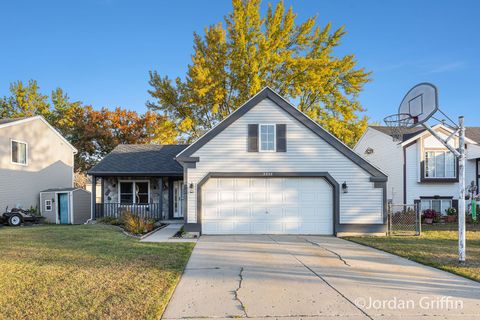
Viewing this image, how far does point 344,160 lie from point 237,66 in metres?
13.9

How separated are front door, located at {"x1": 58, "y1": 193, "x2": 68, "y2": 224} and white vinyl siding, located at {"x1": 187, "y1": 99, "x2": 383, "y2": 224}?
10.6 metres

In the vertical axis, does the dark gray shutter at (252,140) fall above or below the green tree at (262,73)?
below

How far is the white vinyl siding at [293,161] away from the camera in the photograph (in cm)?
1348

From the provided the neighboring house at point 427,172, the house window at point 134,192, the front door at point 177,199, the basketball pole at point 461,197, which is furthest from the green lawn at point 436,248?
the house window at point 134,192

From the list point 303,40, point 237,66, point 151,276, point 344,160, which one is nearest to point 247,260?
point 151,276

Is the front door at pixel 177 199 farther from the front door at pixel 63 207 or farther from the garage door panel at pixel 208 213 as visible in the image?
the front door at pixel 63 207

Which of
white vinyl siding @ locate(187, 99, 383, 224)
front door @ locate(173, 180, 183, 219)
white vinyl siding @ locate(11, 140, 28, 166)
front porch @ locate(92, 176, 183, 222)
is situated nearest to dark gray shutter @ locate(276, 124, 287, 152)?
white vinyl siding @ locate(187, 99, 383, 224)

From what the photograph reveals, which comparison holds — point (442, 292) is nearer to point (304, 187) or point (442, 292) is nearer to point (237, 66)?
point (304, 187)

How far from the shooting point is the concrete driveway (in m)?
5.11

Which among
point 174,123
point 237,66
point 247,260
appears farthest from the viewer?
point 174,123

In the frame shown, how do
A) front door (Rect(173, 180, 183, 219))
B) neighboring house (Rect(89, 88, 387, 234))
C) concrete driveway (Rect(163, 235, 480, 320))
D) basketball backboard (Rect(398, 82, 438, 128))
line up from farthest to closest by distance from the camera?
front door (Rect(173, 180, 183, 219)) → neighboring house (Rect(89, 88, 387, 234)) → basketball backboard (Rect(398, 82, 438, 128)) → concrete driveway (Rect(163, 235, 480, 320))

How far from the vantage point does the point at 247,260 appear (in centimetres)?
868

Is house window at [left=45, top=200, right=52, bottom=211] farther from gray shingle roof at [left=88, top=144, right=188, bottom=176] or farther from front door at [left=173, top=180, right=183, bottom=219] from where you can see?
front door at [left=173, top=180, right=183, bottom=219]

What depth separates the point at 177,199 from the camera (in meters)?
19.3
